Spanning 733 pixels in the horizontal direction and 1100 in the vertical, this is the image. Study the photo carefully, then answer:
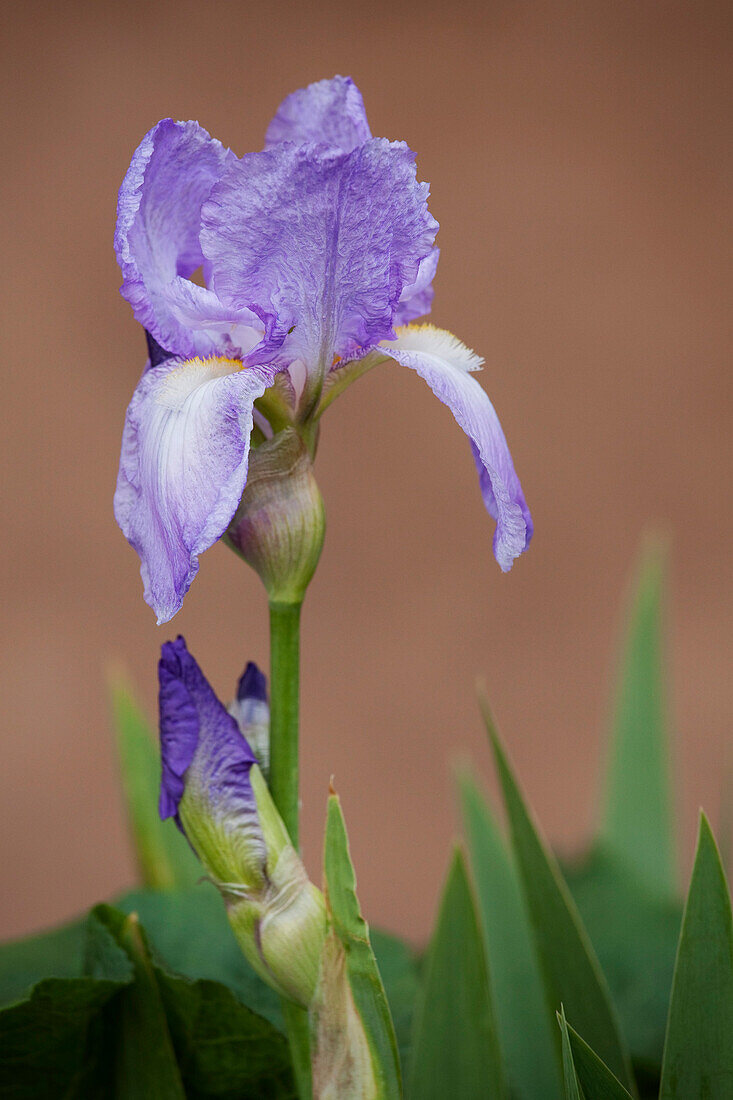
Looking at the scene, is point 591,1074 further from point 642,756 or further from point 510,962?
point 642,756

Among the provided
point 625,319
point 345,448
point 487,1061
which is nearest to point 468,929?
point 487,1061

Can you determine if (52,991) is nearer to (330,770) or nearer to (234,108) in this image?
(330,770)

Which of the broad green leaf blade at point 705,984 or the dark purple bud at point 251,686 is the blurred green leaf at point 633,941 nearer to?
the broad green leaf blade at point 705,984

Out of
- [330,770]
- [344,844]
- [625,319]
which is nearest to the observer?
[344,844]

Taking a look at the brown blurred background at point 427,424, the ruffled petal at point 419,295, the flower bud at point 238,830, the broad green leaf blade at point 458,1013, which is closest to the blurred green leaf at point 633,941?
the broad green leaf blade at point 458,1013

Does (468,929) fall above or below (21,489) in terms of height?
below

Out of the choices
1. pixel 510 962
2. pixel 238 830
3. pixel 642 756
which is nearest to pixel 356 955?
pixel 238 830

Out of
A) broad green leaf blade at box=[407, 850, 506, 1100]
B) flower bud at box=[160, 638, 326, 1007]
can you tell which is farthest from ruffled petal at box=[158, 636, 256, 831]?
broad green leaf blade at box=[407, 850, 506, 1100]
